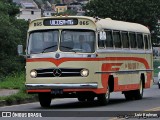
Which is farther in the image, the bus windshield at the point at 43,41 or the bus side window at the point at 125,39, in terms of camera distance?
the bus side window at the point at 125,39

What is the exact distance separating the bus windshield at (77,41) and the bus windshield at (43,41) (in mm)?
261

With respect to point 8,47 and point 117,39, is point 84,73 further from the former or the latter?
point 8,47

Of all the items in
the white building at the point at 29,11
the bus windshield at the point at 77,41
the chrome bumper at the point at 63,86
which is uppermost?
the white building at the point at 29,11

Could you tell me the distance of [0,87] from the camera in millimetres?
32438

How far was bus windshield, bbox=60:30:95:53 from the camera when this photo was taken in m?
22.4

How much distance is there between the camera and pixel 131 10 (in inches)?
3265

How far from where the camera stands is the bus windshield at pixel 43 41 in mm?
22516

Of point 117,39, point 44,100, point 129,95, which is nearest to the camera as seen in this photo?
point 44,100

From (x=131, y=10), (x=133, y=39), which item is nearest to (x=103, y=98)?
(x=133, y=39)

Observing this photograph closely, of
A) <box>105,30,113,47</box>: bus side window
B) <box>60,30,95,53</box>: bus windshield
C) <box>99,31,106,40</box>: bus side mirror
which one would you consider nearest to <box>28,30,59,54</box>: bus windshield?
<box>60,30,95,53</box>: bus windshield

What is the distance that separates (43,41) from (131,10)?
6092 cm

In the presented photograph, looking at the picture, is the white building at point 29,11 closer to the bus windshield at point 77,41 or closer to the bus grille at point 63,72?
the bus windshield at point 77,41

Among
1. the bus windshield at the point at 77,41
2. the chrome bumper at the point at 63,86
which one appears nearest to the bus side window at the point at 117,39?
the bus windshield at the point at 77,41

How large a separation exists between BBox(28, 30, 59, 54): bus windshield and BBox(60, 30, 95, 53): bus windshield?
261mm
